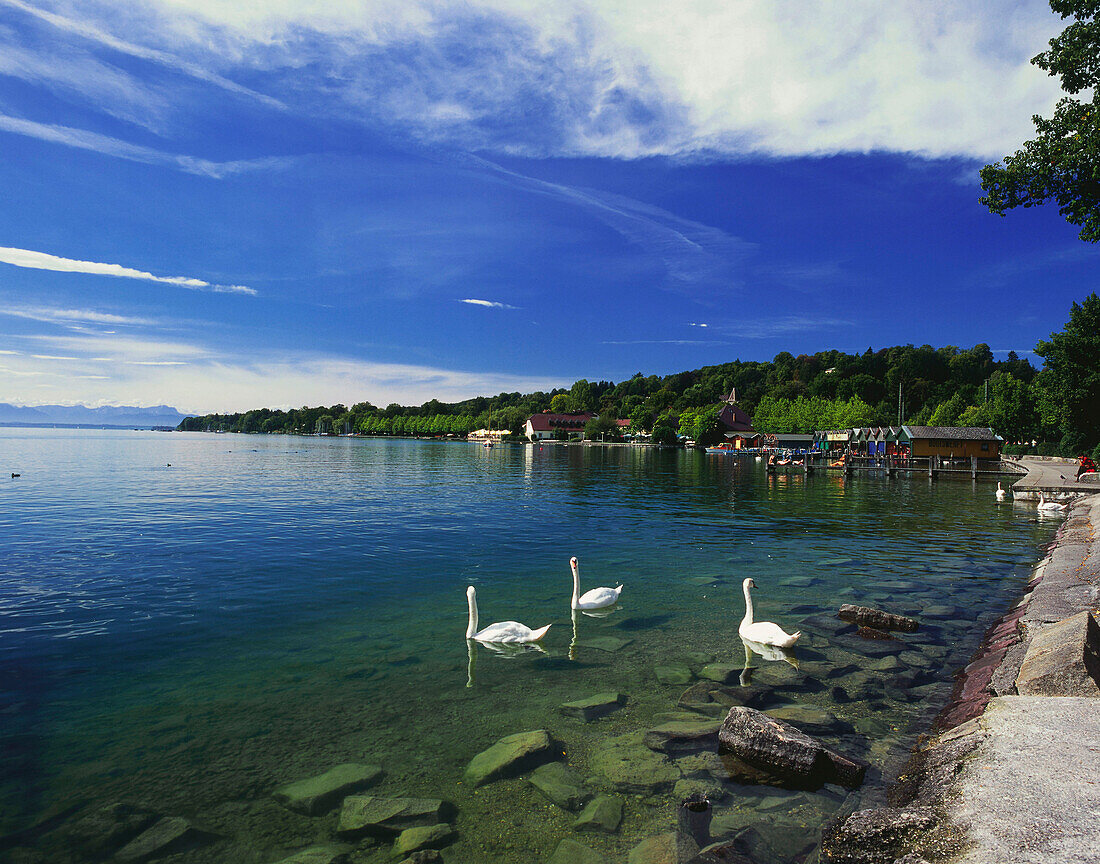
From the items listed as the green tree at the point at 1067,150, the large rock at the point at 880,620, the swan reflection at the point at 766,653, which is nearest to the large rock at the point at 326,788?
the swan reflection at the point at 766,653

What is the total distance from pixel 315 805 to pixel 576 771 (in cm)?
293

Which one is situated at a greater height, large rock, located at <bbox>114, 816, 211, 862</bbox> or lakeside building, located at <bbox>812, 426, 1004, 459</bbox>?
lakeside building, located at <bbox>812, 426, 1004, 459</bbox>

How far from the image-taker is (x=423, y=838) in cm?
571

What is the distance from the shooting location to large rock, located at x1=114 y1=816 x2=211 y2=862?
18.1ft

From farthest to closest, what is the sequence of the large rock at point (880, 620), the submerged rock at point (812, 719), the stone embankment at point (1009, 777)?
1. the large rock at point (880, 620)
2. the submerged rock at point (812, 719)
3. the stone embankment at point (1009, 777)

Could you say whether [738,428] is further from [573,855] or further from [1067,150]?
[573,855]

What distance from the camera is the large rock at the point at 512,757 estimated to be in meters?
6.78

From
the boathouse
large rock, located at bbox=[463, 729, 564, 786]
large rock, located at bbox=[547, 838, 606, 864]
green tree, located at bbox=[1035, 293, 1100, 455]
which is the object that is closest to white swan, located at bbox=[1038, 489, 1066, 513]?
green tree, located at bbox=[1035, 293, 1100, 455]

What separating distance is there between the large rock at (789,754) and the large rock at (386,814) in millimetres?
3534

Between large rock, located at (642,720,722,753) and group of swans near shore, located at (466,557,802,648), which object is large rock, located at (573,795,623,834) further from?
group of swans near shore, located at (466,557,802,648)

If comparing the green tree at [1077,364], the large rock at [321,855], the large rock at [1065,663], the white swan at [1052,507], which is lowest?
the large rock at [321,855]

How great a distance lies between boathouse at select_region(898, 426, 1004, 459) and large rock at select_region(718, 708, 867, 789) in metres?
77.7

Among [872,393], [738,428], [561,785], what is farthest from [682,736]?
[872,393]

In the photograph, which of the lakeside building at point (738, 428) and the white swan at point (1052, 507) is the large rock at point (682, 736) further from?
the lakeside building at point (738, 428)
